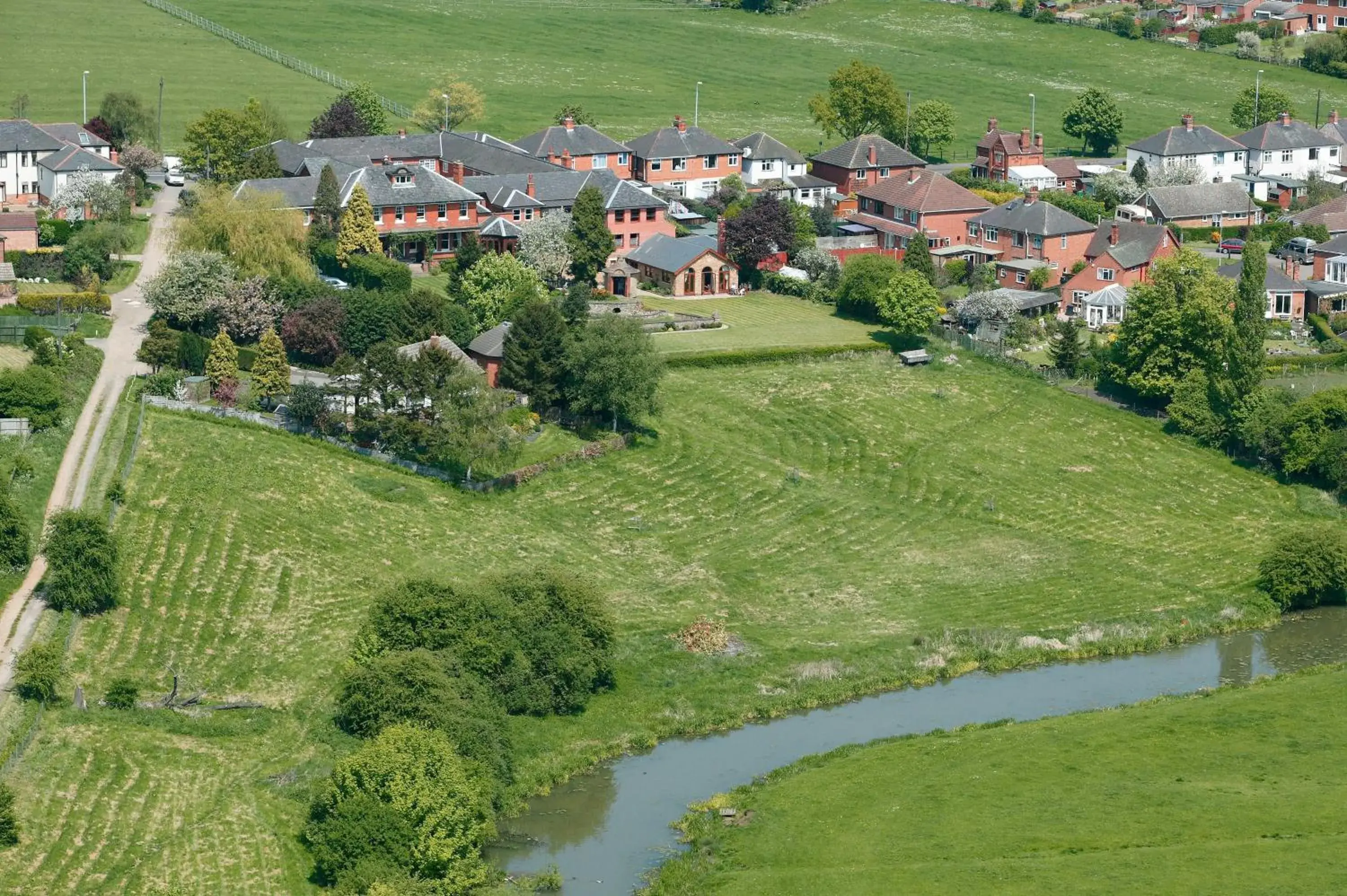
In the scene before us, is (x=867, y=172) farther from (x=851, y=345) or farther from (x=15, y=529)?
(x=15, y=529)

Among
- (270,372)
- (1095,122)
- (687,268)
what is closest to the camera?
(270,372)

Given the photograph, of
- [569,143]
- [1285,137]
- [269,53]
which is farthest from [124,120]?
[1285,137]

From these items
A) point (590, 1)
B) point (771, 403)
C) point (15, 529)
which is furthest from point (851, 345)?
point (590, 1)

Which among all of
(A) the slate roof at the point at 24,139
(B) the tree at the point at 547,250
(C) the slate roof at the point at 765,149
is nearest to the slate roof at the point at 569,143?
(C) the slate roof at the point at 765,149

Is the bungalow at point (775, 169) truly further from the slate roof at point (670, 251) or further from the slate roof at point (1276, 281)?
the slate roof at point (1276, 281)

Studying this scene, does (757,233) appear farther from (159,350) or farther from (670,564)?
(670,564)

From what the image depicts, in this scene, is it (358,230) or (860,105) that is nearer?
(358,230)

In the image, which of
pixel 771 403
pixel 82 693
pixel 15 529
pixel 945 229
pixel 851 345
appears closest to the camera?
pixel 82 693
